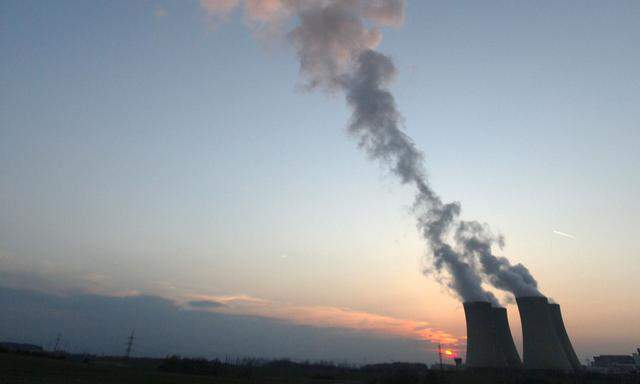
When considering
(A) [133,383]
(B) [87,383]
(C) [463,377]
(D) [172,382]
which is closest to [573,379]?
(C) [463,377]

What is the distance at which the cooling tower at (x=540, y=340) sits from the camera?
35.8m

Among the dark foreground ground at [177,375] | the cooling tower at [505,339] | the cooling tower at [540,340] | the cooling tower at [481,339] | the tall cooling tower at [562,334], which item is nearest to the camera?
the dark foreground ground at [177,375]

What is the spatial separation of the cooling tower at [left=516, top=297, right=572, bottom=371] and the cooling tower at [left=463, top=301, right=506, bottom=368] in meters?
2.57

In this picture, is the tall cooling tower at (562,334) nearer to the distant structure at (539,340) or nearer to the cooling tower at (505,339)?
the cooling tower at (505,339)

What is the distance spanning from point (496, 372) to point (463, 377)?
2879mm

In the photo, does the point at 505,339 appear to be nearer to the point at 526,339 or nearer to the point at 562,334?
the point at 526,339

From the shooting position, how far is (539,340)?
36.1m

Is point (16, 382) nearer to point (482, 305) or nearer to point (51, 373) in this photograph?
point (51, 373)

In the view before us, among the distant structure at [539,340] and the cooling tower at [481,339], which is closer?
the distant structure at [539,340]

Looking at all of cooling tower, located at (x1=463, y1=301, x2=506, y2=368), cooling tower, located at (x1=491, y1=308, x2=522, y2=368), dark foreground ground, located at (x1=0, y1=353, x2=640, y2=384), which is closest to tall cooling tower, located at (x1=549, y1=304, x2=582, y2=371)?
dark foreground ground, located at (x1=0, y1=353, x2=640, y2=384)

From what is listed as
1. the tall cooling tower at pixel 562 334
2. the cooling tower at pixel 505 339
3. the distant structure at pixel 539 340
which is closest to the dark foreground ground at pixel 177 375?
the distant structure at pixel 539 340

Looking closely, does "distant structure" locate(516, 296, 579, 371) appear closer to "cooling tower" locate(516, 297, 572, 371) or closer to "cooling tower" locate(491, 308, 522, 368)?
"cooling tower" locate(516, 297, 572, 371)

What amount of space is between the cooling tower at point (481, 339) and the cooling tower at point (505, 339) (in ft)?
12.4

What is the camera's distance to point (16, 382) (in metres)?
18.7
